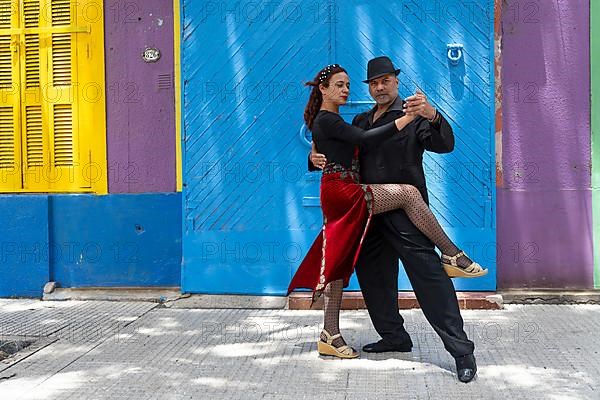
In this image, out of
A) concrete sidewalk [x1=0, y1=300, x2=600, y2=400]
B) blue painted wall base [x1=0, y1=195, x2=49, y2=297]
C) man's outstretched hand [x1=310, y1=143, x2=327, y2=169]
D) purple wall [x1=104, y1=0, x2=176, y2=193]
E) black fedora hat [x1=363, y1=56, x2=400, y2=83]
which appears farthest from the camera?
blue painted wall base [x1=0, y1=195, x2=49, y2=297]

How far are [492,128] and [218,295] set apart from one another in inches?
103

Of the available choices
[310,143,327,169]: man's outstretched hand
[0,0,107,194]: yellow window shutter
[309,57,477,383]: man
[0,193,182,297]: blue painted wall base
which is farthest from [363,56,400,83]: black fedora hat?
[0,0,107,194]: yellow window shutter

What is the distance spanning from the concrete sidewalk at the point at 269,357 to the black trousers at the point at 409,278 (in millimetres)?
211

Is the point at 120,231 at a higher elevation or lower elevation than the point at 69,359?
higher

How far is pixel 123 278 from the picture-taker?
634cm

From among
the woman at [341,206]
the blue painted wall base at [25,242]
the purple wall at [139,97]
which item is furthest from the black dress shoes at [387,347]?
the blue painted wall base at [25,242]

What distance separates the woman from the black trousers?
0.08 metres

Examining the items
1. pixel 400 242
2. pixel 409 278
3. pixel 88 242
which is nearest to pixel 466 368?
pixel 409 278

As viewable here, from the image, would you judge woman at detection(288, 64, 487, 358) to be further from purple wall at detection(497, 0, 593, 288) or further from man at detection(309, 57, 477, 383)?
purple wall at detection(497, 0, 593, 288)

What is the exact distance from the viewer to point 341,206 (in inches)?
165

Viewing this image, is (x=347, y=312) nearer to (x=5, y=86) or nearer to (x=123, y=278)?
(x=123, y=278)

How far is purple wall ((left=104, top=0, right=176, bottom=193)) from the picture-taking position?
6215 millimetres

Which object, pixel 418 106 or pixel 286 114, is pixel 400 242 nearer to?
pixel 418 106

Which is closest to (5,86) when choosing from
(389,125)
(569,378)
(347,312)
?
(347,312)
